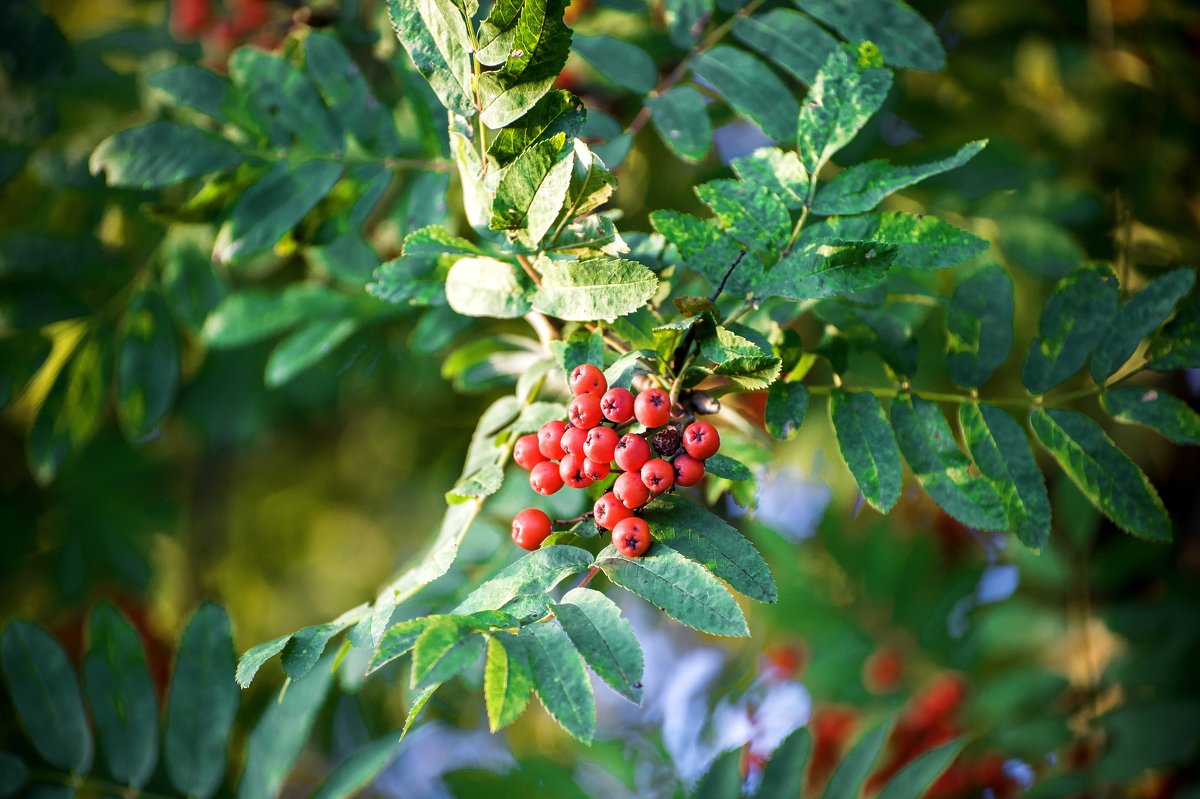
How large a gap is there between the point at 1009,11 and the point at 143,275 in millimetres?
2025

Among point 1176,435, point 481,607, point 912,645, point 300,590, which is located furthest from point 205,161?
point 300,590

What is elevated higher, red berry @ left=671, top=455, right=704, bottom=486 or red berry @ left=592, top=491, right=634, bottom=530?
red berry @ left=671, top=455, right=704, bottom=486

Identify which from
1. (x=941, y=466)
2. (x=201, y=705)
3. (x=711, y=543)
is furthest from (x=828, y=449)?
(x=201, y=705)

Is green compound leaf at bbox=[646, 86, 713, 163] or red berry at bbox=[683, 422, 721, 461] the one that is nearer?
red berry at bbox=[683, 422, 721, 461]

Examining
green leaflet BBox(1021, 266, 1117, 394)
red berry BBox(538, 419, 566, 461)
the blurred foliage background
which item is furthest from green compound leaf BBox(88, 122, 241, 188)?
green leaflet BBox(1021, 266, 1117, 394)

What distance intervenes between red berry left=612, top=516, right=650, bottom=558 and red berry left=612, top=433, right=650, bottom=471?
5cm

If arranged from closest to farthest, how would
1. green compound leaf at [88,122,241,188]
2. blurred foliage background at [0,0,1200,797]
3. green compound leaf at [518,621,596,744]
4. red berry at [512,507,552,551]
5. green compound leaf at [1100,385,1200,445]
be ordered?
1. green compound leaf at [518,621,596,744]
2. red berry at [512,507,552,551]
3. green compound leaf at [1100,385,1200,445]
4. green compound leaf at [88,122,241,188]
5. blurred foliage background at [0,0,1200,797]

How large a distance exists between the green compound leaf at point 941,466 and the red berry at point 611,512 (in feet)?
1.23

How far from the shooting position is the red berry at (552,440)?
0.92 m

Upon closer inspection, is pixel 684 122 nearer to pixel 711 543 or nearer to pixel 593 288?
pixel 593 288

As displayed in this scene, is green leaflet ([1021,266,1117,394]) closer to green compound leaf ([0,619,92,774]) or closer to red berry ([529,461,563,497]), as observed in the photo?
red berry ([529,461,563,497])

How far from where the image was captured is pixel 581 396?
88 cm

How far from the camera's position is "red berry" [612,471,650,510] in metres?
0.86

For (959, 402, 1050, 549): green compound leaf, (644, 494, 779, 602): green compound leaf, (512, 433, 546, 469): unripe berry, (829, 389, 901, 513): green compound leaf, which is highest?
(512, 433, 546, 469): unripe berry
